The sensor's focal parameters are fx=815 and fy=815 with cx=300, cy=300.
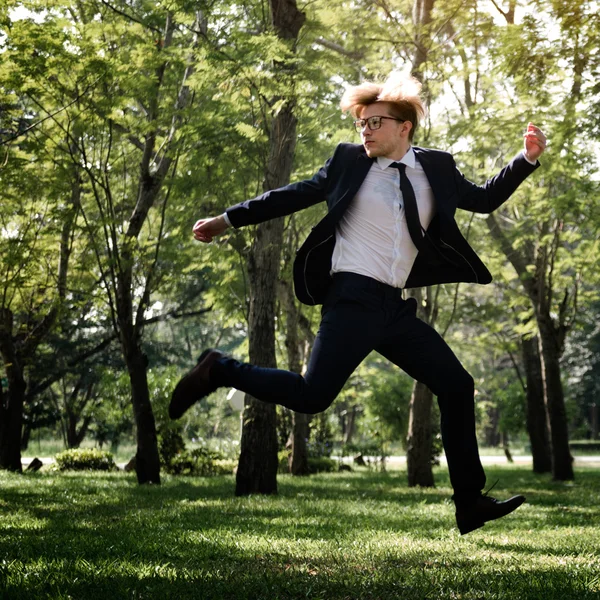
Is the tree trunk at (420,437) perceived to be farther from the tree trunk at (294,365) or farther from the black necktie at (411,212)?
the black necktie at (411,212)

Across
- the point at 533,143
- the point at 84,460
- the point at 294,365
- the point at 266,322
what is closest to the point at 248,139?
the point at 266,322

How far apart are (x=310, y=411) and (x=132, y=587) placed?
4.32ft

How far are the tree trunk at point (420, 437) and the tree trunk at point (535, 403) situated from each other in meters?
7.62

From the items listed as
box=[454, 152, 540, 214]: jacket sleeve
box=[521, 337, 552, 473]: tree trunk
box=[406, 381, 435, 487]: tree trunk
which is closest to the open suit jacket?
box=[454, 152, 540, 214]: jacket sleeve

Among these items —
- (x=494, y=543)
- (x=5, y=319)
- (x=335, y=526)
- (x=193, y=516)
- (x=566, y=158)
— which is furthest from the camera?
(x=5, y=319)

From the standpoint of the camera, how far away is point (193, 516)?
8297mm

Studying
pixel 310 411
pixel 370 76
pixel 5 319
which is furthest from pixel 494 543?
pixel 5 319

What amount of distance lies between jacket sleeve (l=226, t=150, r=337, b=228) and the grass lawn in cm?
198

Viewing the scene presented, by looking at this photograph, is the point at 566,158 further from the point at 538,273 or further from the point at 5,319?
the point at 5,319

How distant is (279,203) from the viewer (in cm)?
444

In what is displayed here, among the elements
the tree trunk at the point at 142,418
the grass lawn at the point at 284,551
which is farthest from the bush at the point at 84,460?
the grass lawn at the point at 284,551

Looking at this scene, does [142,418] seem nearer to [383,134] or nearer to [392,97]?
[383,134]

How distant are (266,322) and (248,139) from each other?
3088 mm

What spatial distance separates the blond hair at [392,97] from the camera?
4.45 metres
